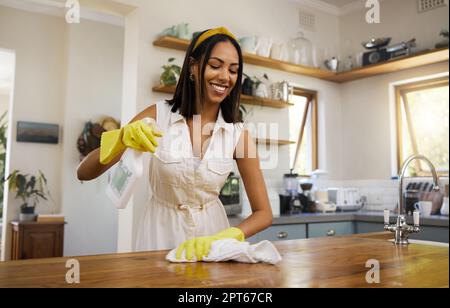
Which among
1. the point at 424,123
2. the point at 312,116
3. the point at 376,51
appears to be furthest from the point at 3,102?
the point at 424,123

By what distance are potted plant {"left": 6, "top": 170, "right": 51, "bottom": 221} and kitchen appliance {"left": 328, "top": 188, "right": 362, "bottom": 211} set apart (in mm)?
2364

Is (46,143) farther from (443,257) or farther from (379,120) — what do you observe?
(443,257)

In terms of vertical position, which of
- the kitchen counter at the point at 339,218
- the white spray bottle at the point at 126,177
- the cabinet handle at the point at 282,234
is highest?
the white spray bottle at the point at 126,177

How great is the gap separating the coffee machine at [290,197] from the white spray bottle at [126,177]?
2.06m

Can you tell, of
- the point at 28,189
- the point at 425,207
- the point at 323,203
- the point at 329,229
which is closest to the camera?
the point at 425,207

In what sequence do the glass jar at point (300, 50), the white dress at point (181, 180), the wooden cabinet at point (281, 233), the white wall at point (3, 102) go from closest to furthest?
the white dress at point (181, 180) → the wooden cabinet at point (281, 233) → the glass jar at point (300, 50) → the white wall at point (3, 102)

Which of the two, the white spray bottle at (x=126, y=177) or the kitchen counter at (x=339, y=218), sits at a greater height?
the white spray bottle at (x=126, y=177)

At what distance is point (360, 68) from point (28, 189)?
9.32 feet

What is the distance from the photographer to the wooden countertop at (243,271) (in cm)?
74

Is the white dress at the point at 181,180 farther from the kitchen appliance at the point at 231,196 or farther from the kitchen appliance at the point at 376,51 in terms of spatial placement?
the kitchen appliance at the point at 376,51

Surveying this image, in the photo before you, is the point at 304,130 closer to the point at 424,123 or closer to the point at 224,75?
the point at 424,123

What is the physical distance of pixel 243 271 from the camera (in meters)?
0.84

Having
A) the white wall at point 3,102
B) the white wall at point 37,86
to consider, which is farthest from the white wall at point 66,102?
the white wall at point 3,102

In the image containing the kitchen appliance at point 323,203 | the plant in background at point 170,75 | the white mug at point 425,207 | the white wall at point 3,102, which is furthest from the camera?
the white wall at point 3,102
